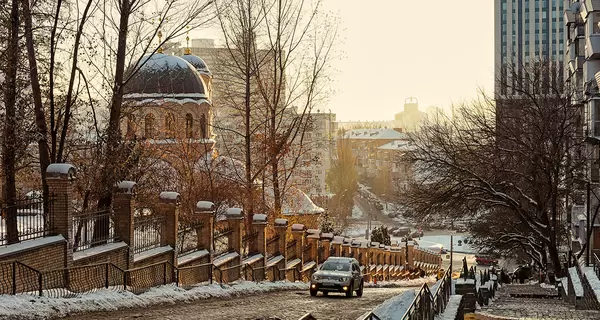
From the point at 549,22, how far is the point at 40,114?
5788 inches

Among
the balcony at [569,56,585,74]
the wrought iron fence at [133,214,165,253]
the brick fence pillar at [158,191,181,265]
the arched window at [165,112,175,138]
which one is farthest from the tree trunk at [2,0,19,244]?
the balcony at [569,56,585,74]

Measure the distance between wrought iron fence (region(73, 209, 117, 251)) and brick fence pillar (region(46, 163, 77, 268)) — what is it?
2.53ft

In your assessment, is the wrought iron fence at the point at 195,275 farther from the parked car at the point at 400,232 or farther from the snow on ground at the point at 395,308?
the parked car at the point at 400,232

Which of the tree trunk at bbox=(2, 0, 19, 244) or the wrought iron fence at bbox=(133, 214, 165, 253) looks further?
the wrought iron fence at bbox=(133, 214, 165, 253)

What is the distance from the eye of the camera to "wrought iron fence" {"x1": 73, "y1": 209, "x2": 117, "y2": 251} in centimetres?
2048

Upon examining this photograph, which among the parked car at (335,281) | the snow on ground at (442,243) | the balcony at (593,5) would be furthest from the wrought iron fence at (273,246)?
the snow on ground at (442,243)

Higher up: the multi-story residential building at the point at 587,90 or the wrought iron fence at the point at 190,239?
the multi-story residential building at the point at 587,90

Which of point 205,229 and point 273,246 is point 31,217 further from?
point 273,246

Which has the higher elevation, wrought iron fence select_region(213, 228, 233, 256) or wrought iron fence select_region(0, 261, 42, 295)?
wrought iron fence select_region(0, 261, 42, 295)

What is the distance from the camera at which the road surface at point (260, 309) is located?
695 inches

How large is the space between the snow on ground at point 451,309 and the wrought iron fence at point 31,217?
8.12 m

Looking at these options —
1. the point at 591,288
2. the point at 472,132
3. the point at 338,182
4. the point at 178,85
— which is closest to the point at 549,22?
the point at 338,182

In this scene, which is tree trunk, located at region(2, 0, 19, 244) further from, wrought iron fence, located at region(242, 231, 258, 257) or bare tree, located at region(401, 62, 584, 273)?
bare tree, located at region(401, 62, 584, 273)

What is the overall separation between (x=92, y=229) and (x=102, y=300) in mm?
3215
